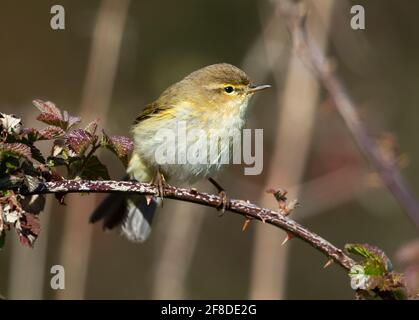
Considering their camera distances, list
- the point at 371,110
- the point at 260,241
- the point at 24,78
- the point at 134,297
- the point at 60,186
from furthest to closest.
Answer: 1. the point at 24,78
2. the point at 134,297
3. the point at 371,110
4. the point at 260,241
5. the point at 60,186

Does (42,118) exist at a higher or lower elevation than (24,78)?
lower

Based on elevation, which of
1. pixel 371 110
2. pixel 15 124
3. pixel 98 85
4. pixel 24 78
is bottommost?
pixel 15 124

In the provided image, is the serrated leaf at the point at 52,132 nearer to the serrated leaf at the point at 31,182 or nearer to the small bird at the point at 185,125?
the serrated leaf at the point at 31,182

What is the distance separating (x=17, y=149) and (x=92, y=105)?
2.42 meters

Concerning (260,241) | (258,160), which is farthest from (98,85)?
(260,241)

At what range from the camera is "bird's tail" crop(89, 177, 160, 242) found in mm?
4109

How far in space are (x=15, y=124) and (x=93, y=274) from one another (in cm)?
454

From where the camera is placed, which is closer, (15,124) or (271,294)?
(15,124)

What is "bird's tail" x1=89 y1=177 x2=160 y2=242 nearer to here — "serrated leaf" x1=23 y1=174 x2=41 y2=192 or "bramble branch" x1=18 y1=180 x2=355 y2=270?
"bramble branch" x1=18 y1=180 x2=355 y2=270

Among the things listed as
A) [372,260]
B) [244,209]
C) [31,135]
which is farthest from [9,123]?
[372,260]

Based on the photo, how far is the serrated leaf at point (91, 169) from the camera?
2.20 m

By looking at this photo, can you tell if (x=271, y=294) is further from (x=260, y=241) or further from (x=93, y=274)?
(x=93, y=274)

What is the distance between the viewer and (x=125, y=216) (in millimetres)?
4246

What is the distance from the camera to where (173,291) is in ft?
14.9
